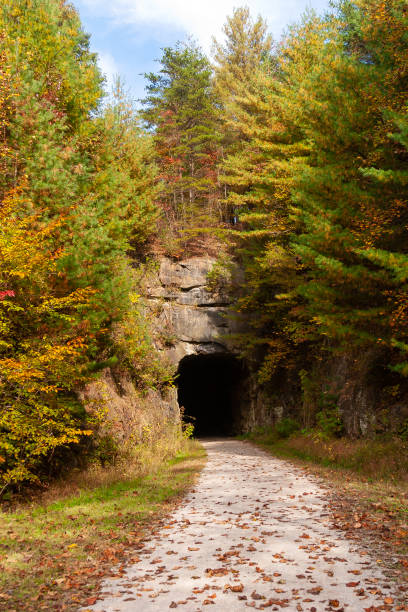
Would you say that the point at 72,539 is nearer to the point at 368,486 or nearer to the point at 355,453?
the point at 368,486

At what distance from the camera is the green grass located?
4344mm

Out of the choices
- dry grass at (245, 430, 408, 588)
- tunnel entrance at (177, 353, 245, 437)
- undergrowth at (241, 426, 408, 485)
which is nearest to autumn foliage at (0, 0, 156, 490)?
dry grass at (245, 430, 408, 588)

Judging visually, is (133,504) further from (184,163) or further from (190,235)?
(184,163)

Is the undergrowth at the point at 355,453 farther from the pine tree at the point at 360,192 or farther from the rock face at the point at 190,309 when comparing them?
the rock face at the point at 190,309

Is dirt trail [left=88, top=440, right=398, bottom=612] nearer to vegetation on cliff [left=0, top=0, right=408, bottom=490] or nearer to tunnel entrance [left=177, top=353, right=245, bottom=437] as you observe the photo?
vegetation on cliff [left=0, top=0, right=408, bottom=490]

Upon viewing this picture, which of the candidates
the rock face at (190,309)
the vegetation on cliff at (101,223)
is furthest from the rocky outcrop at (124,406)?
the rock face at (190,309)

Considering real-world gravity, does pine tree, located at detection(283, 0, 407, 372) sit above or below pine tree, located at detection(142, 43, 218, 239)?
below

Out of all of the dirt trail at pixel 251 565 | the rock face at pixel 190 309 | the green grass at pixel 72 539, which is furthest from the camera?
the rock face at pixel 190 309

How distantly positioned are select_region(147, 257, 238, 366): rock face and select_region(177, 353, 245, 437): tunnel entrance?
1128mm

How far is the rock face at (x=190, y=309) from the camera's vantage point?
2312cm

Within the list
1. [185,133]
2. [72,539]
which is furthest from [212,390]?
[72,539]

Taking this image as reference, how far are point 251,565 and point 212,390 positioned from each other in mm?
33488

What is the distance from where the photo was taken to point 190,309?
23.8 m

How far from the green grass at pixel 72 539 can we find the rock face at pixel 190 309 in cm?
1344
